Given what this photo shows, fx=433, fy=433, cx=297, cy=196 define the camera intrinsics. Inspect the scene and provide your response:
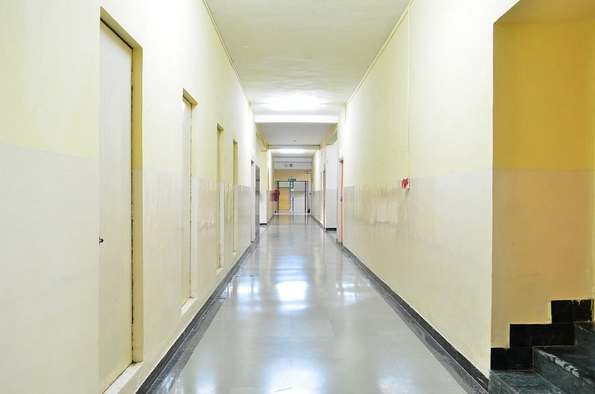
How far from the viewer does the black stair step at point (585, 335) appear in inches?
108

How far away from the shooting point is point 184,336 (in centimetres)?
392

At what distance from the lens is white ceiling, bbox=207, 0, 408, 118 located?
5012mm

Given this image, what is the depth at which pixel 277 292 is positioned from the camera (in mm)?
5859

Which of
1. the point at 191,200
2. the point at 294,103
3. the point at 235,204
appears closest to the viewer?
the point at 191,200

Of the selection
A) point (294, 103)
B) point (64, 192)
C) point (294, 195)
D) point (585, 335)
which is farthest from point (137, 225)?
point (294, 195)

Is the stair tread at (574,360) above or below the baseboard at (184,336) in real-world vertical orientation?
above

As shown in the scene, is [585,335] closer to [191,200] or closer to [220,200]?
[191,200]

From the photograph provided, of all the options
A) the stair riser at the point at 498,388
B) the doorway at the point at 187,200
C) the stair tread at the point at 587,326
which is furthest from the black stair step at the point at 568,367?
the doorway at the point at 187,200

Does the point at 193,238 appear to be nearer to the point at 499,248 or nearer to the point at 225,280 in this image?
the point at 225,280

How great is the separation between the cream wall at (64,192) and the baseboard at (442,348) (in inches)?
87.3

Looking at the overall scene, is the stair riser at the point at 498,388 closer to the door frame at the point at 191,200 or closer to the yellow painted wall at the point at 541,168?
the yellow painted wall at the point at 541,168

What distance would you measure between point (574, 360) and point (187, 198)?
347cm

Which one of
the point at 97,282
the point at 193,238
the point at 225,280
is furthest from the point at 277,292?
the point at 97,282

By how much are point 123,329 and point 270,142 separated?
15.3m
